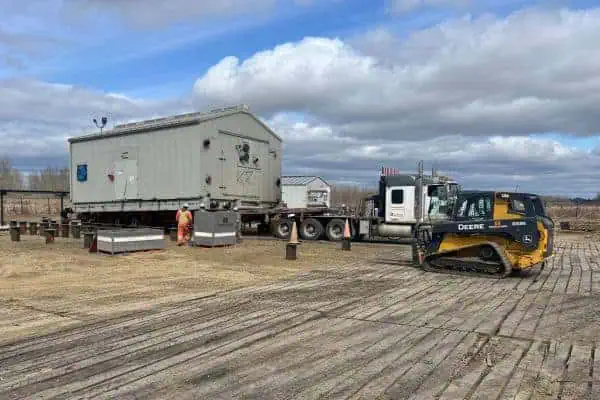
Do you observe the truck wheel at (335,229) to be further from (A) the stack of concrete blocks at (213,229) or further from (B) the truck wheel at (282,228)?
(A) the stack of concrete blocks at (213,229)

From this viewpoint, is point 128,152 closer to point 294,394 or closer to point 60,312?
point 60,312

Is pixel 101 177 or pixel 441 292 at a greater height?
pixel 101 177

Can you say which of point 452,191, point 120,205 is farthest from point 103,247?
point 452,191

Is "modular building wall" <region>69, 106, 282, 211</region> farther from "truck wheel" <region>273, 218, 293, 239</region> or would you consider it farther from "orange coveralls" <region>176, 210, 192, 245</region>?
"orange coveralls" <region>176, 210, 192, 245</region>

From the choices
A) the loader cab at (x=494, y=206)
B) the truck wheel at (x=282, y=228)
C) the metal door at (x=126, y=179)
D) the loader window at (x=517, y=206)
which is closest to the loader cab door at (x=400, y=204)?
the truck wheel at (x=282, y=228)

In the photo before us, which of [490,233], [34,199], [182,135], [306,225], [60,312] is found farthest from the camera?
[34,199]

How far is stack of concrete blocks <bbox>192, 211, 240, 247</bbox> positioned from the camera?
58.0 ft

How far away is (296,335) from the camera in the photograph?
6.64 m

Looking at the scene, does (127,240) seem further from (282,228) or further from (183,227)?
(282,228)

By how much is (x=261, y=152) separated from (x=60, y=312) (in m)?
15.5

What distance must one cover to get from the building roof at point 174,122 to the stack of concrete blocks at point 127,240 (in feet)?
17.9

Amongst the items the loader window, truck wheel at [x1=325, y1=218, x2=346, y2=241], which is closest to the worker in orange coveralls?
truck wheel at [x1=325, y1=218, x2=346, y2=241]

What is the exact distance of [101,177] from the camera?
23531mm

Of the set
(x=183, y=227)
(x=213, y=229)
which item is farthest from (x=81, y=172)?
(x=213, y=229)
